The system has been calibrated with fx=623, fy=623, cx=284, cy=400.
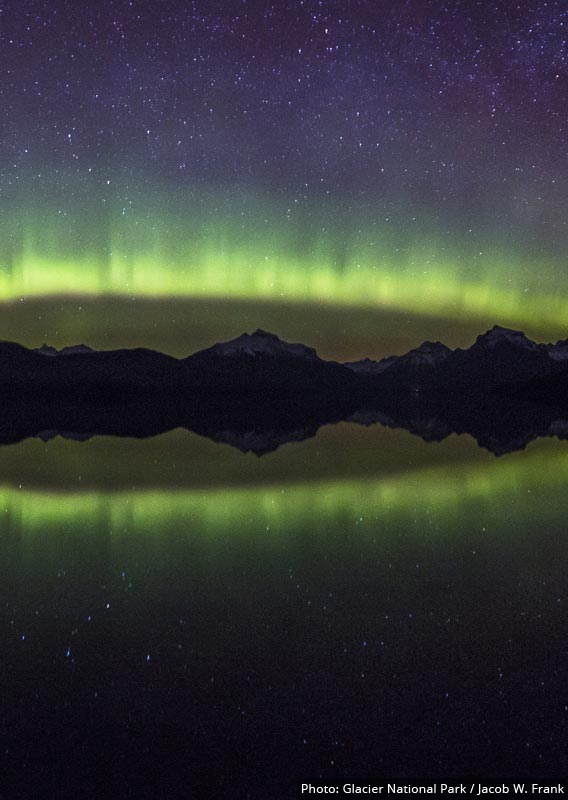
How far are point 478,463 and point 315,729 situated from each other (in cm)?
2277

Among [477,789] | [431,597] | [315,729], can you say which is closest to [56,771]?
[315,729]

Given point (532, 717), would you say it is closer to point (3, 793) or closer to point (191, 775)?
point (191, 775)

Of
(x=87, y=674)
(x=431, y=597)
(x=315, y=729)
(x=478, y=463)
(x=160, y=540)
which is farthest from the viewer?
(x=478, y=463)

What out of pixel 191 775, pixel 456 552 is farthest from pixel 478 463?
pixel 191 775

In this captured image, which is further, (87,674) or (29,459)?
(29,459)

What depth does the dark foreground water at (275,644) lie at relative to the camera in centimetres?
547

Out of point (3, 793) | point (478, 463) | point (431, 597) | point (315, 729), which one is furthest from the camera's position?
point (478, 463)

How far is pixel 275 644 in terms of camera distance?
7879mm

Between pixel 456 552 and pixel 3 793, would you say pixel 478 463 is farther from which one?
pixel 3 793

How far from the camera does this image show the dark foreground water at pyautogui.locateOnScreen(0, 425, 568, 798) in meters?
5.47

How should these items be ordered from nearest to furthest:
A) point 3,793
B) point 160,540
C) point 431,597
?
point 3,793, point 431,597, point 160,540

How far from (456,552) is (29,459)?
21542 millimetres

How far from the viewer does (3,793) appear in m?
5.03

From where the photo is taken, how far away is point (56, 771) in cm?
530
